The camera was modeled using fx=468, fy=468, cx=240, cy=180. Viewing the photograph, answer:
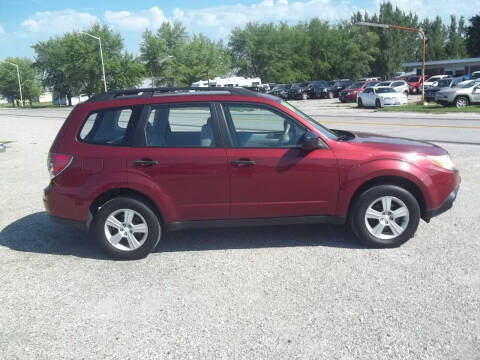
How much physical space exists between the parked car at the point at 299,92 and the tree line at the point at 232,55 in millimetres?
26515

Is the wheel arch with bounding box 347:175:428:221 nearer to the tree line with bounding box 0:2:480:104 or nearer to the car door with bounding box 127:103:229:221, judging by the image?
the car door with bounding box 127:103:229:221

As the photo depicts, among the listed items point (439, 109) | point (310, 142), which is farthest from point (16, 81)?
point (310, 142)

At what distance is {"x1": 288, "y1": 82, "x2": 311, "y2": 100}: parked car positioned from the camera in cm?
4756

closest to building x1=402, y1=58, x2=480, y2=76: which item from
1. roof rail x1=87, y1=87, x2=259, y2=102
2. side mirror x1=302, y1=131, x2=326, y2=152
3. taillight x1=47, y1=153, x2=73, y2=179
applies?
roof rail x1=87, y1=87, x2=259, y2=102

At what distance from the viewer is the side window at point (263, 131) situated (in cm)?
483

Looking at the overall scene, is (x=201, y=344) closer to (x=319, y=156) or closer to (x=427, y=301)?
(x=427, y=301)

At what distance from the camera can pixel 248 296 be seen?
13.0ft

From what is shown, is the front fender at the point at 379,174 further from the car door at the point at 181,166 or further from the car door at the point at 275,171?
the car door at the point at 181,166

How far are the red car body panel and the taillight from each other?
0.05 meters

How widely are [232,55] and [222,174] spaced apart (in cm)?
7776

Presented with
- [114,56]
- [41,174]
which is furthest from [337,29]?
[41,174]

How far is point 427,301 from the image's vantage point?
374cm

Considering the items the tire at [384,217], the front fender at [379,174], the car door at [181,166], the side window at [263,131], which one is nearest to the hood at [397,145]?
the front fender at [379,174]

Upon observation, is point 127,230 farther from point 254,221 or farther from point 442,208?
point 442,208
